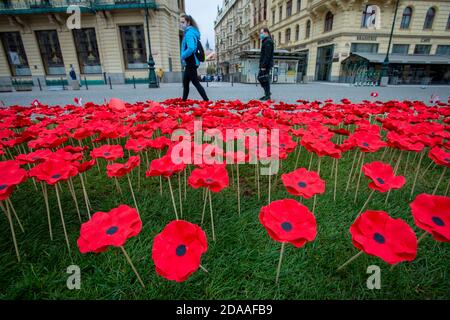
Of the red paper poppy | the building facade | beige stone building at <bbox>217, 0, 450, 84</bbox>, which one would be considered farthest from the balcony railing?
the red paper poppy

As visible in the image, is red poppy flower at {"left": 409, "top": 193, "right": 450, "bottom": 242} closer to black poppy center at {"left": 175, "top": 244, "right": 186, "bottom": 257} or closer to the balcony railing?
black poppy center at {"left": 175, "top": 244, "right": 186, "bottom": 257}

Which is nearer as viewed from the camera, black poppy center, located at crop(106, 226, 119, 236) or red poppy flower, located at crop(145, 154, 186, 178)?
black poppy center, located at crop(106, 226, 119, 236)

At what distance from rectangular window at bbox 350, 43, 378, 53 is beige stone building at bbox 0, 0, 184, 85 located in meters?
18.3

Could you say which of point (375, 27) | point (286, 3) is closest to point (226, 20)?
point (286, 3)

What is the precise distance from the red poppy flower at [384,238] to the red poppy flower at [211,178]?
61 centimetres

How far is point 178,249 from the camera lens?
852 millimetres

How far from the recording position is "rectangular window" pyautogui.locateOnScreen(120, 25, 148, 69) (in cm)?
2159

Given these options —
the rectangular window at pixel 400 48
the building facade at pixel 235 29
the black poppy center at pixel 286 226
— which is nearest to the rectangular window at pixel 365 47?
the rectangular window at pixel 400 48

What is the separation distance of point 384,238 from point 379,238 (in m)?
0.02

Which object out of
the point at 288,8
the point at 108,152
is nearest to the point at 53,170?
the point at 108,152

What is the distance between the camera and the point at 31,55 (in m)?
22.5

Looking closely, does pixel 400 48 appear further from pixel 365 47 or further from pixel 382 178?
pixel 382 178

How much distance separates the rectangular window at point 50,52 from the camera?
881 inches

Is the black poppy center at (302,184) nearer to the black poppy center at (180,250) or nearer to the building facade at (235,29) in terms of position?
the black poppy center at (180,250)
